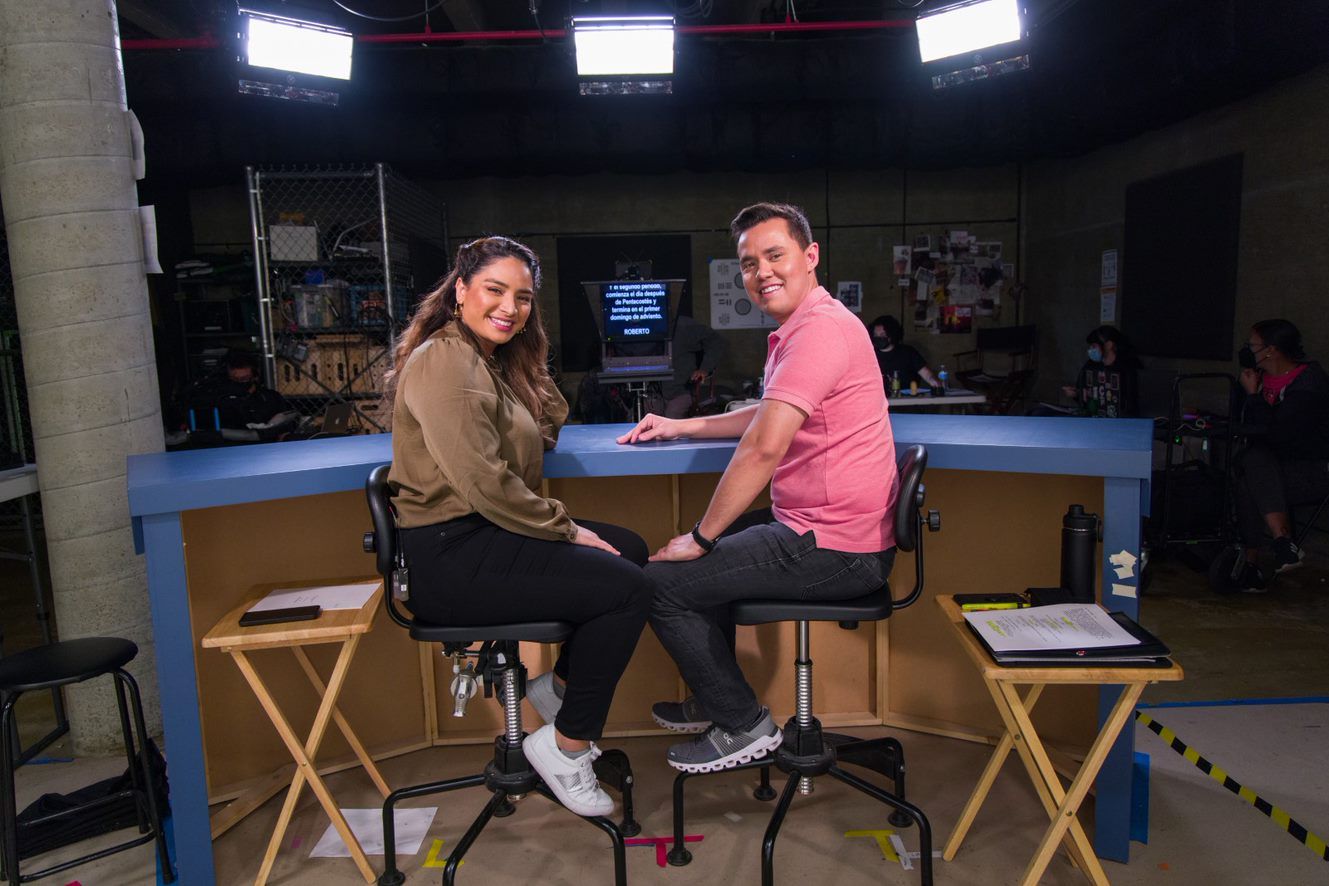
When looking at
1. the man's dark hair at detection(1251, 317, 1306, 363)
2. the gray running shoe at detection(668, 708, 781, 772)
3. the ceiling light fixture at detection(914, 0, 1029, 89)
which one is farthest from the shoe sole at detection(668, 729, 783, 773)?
the ceiling light fixture at detection(914, 0, 1029, 89)

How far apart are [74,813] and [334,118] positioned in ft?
16.3

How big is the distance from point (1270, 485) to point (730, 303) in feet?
16.7

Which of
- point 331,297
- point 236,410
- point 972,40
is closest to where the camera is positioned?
point 972,40

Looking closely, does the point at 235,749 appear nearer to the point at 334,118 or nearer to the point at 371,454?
the point at 371,454

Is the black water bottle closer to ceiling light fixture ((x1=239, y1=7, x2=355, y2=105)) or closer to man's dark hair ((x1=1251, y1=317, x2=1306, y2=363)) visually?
man's dark hair ((x1=1251, y1=317, x2=1306, y2=363))

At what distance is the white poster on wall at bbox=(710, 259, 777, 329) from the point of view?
8484mm

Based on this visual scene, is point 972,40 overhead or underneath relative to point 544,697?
overhead

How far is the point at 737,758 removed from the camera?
6.44ft

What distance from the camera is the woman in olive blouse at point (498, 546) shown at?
177 centimetres

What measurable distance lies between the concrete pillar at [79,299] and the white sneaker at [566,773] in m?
1.63

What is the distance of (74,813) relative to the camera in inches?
89.0

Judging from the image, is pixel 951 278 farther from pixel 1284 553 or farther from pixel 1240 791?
pixel 1240 791

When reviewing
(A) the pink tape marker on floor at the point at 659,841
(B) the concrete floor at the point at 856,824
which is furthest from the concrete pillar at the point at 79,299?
(A) the pink tape marker on floor at the point at 659,841

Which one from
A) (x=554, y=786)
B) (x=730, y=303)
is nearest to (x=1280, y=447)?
(x=554, y=786)
